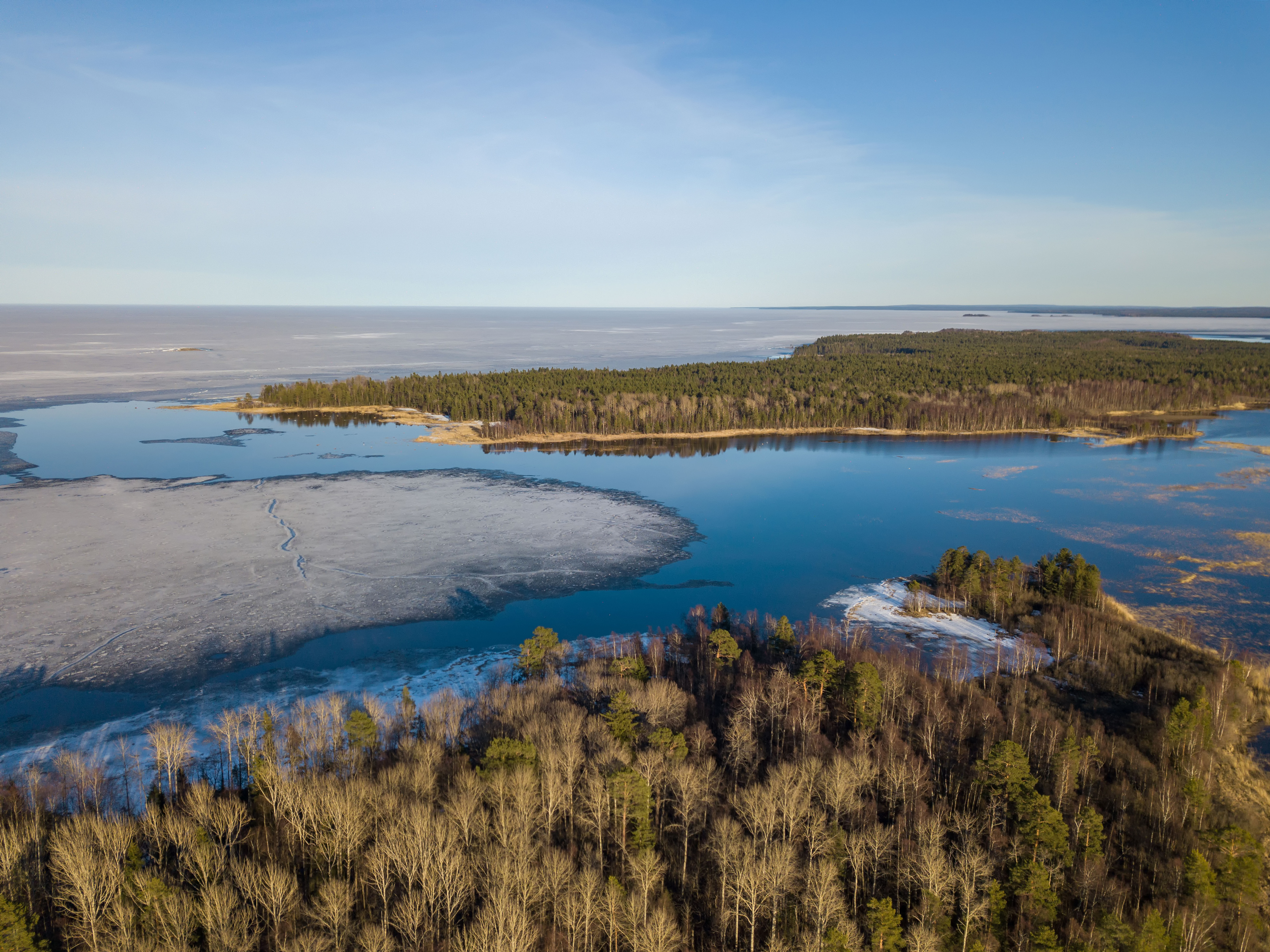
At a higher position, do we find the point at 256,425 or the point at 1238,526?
the point at 256,425

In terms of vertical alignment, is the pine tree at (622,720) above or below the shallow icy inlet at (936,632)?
above

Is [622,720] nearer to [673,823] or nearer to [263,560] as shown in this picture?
[673,823]

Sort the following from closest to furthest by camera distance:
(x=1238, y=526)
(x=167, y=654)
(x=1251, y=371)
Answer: (x=167, y=654), (x=1238, y=526), (x=1251, y=371)

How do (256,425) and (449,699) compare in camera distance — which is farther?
(256,425)

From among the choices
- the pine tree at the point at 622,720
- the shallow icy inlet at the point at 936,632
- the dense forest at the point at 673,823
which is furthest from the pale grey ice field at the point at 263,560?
the pine tree at the point at 622,720

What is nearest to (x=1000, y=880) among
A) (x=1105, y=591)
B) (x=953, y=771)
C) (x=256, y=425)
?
(x=953, y=771)

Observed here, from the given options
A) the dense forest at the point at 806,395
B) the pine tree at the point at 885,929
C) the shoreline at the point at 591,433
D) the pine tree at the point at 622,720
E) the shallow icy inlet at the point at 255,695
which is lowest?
the pine tree at the point at 885,929

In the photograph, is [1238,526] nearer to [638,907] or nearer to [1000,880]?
[1000,880]

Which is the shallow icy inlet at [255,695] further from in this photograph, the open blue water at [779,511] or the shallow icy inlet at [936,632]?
the shallow icy inlet at [936,632]
